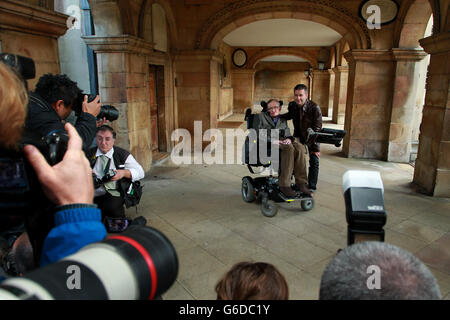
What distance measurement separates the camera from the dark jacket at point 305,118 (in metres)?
4.04

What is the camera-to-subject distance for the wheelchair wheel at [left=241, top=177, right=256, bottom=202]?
4004mm

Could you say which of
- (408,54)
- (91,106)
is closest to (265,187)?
(91,106)

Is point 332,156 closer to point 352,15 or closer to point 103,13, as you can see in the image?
point 352,15

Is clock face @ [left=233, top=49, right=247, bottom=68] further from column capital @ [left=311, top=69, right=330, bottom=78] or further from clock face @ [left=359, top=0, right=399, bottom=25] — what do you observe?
clock face @ [left=359, top=0, right=399, bottom=25]

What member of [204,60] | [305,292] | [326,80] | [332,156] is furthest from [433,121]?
[326,80]

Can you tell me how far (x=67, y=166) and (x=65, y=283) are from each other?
1.17ft

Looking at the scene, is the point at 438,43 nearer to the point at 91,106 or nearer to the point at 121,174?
the point at 121,174

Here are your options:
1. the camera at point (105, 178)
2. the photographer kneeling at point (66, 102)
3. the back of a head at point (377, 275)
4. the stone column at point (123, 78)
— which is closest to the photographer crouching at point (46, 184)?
the back of a head at point (377, 275)

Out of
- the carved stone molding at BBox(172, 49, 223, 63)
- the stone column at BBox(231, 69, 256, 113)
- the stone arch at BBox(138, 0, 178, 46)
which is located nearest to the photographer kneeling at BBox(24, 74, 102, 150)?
the stone arch at BBox(138, 0, 178, 46)

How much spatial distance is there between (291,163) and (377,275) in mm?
2950

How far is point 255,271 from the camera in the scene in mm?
822

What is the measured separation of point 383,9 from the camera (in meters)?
6.14

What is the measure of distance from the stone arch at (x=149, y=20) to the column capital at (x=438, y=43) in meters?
4.09

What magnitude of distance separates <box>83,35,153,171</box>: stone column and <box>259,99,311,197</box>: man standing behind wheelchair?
225cm
